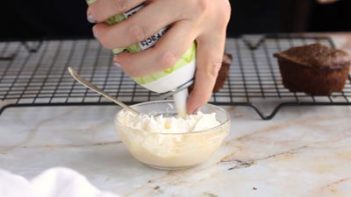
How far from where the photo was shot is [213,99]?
1.25m

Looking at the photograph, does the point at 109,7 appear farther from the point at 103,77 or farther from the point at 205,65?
the point at 103,77

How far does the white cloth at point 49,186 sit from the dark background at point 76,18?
963 millimetres

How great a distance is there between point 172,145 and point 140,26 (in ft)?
0.69

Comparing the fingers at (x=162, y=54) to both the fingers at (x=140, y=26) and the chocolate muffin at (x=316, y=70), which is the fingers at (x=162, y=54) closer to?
the fingers at (x=140, y=26)

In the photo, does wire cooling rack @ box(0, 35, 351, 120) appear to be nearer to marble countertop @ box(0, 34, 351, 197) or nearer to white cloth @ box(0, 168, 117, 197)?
marble countertop @ box(0, 34, 351, 197)

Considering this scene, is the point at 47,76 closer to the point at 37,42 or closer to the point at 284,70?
the point at 37,42

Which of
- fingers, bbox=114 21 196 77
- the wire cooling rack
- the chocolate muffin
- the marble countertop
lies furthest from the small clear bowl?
the chocolate muffin

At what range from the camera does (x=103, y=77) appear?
4.60 feet

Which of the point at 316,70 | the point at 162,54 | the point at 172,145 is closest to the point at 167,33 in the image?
the point at 162,54

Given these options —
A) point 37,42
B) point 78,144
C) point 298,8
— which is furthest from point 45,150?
point 298,8

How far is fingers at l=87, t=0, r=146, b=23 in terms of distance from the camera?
0.78 metres

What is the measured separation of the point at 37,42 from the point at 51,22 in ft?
0.23

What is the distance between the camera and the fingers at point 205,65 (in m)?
0.86

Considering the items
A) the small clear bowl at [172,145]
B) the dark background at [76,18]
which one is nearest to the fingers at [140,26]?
the small clear bowl at [172,145]
